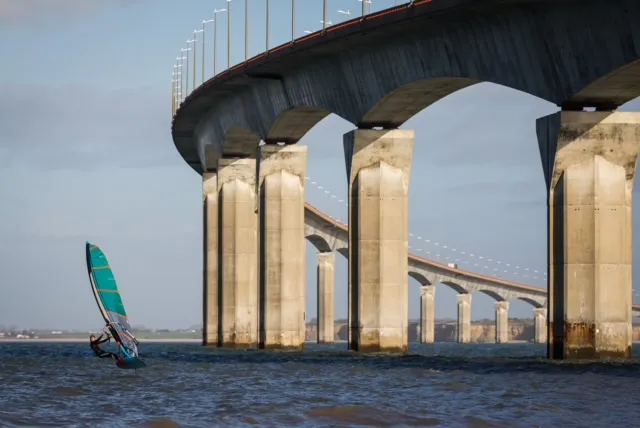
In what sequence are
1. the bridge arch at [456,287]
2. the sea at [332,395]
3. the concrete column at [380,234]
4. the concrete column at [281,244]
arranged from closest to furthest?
the sea at [332,395] < the concrete column at [380,234] < the concrete column at [281,244] < the bridge arch at [456,287]

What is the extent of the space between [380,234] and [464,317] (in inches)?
4580

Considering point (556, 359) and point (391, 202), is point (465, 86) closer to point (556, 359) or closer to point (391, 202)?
point (391, 202)

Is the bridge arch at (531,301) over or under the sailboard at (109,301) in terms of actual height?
over

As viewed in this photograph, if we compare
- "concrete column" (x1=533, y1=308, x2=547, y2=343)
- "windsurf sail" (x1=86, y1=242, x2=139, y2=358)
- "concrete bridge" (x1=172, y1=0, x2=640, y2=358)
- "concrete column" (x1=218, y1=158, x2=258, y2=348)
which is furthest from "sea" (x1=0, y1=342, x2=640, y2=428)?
"concrete column" (x1=533, y1=308, x2=547, y2=343)

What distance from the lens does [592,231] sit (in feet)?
127

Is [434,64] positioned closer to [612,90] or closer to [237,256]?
[612,90]

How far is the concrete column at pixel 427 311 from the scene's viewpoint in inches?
6088

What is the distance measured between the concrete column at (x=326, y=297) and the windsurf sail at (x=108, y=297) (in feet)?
261

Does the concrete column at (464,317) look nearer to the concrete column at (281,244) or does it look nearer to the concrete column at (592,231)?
the concrete column at (281,244)

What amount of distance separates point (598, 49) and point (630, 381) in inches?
327

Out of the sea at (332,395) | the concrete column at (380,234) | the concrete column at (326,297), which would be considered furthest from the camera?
the concrete column at (326,297)

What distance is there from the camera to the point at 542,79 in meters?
38.2

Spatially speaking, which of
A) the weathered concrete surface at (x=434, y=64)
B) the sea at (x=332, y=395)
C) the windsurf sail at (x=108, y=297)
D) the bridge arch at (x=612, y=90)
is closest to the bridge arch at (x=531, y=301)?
the weathered concrete surface at (x=434, y=64)

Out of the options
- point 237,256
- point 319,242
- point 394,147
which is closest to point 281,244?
point 394,147
